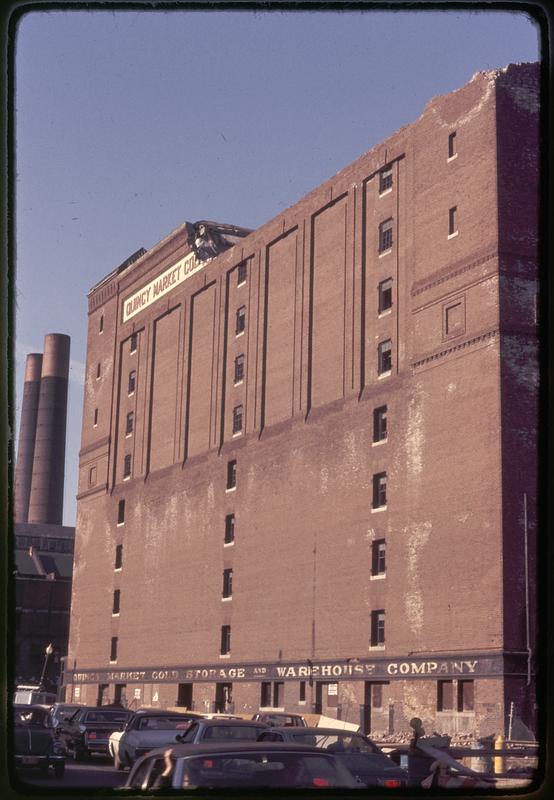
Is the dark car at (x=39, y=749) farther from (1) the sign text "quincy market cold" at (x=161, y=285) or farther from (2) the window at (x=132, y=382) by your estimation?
(2) the window at (x=132, y=382)

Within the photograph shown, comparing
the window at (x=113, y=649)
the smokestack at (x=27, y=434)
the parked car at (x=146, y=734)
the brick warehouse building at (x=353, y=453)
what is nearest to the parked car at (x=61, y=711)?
the brick warehouse building at (x=353, y=453)

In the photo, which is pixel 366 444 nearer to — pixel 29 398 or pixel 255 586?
pixel 255 586

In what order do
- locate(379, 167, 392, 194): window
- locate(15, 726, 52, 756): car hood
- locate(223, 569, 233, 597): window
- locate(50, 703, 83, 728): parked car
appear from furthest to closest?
locate(223, 569, 233, 597): window → locate(379, 167, 392, 194): window → locate(50, 703, 83, 728): parked car → locate(15, 726, 52, 756): car hood

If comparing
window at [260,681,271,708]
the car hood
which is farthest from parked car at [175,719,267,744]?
window at [260,681,271,708]

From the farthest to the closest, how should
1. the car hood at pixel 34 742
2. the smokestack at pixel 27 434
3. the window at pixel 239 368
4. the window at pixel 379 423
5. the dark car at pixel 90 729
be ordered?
the smokestack at pixel 27 434 → the window at pixel 239 368 → the window at pixel 379 423 → the dark car at pixel 90 729 → the car hood at pixel 34 742

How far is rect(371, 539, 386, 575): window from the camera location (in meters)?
45.9

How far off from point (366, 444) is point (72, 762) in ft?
63.5

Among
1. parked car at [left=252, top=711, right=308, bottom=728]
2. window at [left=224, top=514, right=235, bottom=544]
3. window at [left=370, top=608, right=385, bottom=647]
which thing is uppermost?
window at [left=224, top=514, right=235, bottom=544]

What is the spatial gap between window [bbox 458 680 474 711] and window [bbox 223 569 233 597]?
18801 mm

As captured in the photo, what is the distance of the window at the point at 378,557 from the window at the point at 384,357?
7032mm

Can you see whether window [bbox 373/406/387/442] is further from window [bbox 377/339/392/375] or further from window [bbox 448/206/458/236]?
window [bbox 448/206/458/236]

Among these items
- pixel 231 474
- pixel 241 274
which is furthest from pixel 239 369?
pixel 231 474

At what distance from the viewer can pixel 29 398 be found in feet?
343

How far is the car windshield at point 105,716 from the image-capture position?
34.9 meters
